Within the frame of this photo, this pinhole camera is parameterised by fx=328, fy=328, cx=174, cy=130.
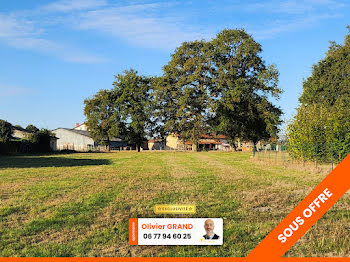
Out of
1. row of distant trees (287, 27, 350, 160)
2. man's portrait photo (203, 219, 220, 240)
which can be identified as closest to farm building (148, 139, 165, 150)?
row of distant trees (287, 27, 350, 160)

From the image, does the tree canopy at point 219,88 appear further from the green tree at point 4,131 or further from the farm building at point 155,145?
the farm building at point 155,145

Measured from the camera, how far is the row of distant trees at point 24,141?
47.0 meters

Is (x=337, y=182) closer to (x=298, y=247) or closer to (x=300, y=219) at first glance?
(x=300, y=219)

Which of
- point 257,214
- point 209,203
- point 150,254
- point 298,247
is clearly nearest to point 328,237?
point 298,247

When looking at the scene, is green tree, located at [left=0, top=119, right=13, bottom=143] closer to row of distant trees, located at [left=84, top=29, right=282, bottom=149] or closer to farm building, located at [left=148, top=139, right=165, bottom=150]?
row of distant trees, located at [left=84, top=29, right=282, bottom=149]

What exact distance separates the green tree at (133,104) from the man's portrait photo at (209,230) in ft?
192

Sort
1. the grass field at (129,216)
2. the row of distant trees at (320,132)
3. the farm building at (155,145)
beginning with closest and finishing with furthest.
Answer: the grass field at (129,216)
the row of distant trees at (320,132)
the farm building at (155,145)

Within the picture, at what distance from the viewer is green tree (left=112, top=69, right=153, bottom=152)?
212 ft

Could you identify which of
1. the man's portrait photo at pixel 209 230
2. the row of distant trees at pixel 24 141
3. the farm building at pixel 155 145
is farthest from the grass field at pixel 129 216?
the farm building at pixel 155 145

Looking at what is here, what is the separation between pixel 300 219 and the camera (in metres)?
3.42

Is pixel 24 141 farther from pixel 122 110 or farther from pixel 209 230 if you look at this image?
pixel 209 230

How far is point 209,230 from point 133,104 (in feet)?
210

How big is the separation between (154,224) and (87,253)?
58.8 inches

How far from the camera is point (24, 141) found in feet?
168
